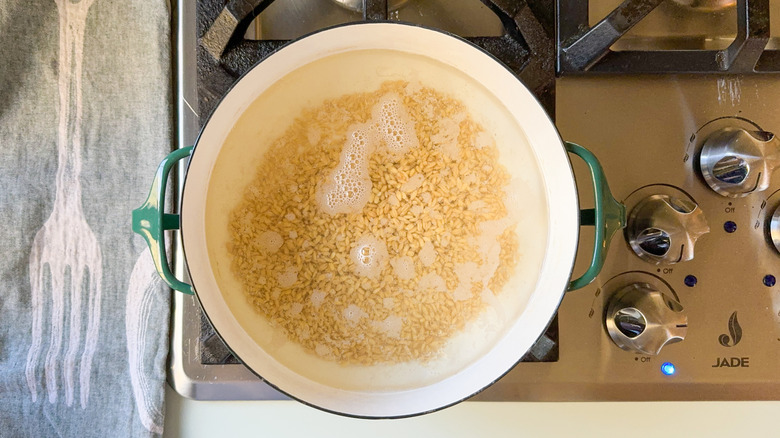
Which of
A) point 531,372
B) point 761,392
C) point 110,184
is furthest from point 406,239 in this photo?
point 761,392

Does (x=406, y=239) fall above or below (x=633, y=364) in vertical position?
above

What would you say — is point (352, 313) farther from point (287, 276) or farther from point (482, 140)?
point (482, 140)

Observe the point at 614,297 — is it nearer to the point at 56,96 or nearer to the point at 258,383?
the point at 258,383

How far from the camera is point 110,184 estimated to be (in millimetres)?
654

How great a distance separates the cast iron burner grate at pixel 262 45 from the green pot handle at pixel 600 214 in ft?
0.34

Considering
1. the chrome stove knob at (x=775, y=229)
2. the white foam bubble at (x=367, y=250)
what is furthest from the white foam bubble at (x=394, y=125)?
the chrome stove knob at (x=775, y=229)

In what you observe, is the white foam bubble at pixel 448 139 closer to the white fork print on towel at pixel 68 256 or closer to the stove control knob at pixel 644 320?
the stove control knob at pixel 644 320

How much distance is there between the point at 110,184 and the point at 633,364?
0.74 meters

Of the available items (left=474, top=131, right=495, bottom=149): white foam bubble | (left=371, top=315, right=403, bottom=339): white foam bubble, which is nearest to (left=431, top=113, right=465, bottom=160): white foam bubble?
(left=474, top=131, right=495, bottom=149): white foam bubble

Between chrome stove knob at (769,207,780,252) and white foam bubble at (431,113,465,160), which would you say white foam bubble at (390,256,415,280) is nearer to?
white foam bubble at (431,113,465,160)

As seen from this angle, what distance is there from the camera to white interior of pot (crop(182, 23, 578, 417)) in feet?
1.89

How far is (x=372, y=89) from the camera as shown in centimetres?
67

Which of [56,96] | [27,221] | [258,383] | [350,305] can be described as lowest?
[258,383]

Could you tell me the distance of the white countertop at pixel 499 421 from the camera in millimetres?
680
